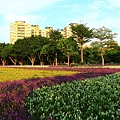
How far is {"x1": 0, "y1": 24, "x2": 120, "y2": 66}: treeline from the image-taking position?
63.5 meters

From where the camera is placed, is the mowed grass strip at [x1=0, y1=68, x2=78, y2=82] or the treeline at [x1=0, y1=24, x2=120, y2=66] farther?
the treeline at [x1=0, y1=24, x2=120, y2=66]

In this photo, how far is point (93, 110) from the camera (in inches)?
189

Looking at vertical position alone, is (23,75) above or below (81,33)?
below

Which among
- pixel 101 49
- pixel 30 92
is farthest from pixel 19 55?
pixel 30 92

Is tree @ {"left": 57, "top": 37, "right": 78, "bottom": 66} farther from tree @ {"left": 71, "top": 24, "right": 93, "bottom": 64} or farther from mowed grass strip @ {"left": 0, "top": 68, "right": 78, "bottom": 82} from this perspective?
mowed grass strip @ {"left": 0, "top": 68, "right": 78, "bottom": 82}

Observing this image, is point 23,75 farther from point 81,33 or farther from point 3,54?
point 3,54

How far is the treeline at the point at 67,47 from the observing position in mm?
63469

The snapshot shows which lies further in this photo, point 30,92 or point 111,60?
point 111,60

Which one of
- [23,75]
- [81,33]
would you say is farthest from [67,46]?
[23,75]

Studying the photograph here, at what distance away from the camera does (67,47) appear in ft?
202

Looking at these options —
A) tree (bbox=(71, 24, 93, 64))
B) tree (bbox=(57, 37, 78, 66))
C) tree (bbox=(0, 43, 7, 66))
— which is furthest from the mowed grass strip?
tree (bbox=(0, 43, 7, 66))

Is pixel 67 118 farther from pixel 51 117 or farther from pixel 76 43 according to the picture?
pixel 76 43

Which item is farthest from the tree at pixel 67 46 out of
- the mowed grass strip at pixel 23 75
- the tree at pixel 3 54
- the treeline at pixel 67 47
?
the mowed grass strip at pixel 23 75

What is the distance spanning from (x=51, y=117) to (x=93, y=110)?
1.00m
